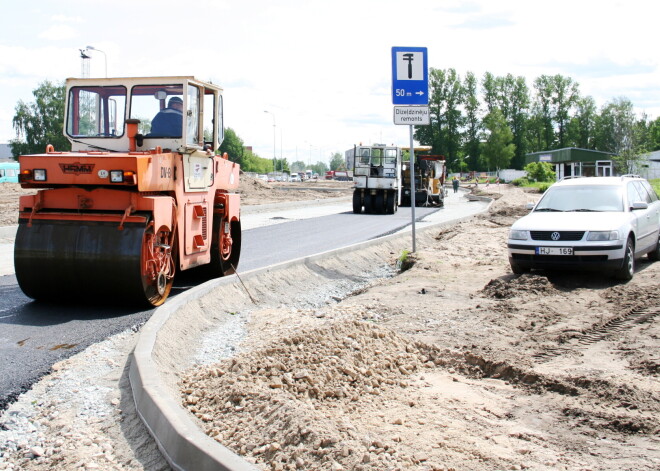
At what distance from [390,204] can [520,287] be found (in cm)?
2250

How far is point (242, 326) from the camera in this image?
26.1ft

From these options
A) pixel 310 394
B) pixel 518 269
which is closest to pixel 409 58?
pixel 518 269

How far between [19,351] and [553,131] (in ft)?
407

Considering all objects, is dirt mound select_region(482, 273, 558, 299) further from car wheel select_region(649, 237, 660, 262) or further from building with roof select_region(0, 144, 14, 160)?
building with roof select_region(0, 144, 14, 160)

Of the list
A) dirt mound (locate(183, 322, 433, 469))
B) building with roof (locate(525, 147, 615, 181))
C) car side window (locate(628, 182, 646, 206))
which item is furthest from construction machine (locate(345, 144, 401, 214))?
building with roof (locate(525, 147, 615, 181))

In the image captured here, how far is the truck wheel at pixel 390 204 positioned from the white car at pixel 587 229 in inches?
769

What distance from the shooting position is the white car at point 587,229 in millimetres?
10164

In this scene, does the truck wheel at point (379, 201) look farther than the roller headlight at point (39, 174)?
Yes

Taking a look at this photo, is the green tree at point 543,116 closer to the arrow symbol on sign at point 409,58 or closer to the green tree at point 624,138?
the green tree at point 624,138

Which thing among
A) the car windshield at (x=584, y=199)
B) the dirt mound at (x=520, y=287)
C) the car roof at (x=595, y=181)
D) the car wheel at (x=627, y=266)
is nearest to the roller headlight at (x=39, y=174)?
the dirt mound at (x=520, y=287)

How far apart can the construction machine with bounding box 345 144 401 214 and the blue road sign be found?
62.5 feet

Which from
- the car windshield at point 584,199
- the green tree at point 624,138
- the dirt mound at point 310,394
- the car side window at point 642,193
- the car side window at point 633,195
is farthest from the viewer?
the green tree at point 624,138

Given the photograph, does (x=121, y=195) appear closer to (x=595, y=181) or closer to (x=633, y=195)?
(x=595, y=181)

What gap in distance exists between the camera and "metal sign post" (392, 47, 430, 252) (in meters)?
12.4
